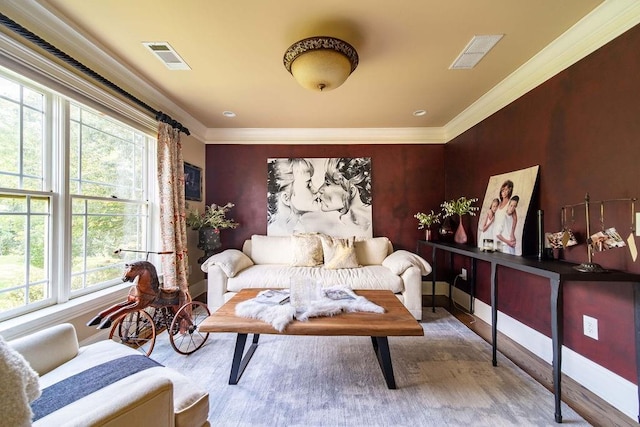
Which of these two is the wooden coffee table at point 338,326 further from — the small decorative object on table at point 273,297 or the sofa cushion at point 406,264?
the sofa cushion at point 406,264

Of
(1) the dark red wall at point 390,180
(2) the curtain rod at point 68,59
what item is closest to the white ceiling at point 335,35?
(2) the curtain rod at point 68,59

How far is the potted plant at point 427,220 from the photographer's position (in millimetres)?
3529

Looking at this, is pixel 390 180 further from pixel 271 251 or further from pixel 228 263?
pixel 228 263

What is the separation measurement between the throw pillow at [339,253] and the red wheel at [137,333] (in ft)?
6.23

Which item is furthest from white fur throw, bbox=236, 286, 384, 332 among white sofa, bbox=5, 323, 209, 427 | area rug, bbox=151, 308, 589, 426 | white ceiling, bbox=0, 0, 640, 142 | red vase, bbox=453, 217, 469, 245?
white ceiling, bbox=0, 0, 640, 142

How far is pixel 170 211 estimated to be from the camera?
2.73 m

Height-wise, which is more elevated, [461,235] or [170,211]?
[170,211]

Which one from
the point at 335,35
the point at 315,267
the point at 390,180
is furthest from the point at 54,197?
the point at 390,180

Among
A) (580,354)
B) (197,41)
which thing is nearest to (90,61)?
(197,41)

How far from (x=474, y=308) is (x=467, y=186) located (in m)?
1.50

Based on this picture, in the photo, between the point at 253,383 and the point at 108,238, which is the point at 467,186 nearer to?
the point at 253,383

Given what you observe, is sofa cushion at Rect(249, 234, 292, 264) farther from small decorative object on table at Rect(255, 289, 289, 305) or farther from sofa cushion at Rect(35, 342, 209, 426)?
sofa cushion at Rect(35, 342, 209, 426)

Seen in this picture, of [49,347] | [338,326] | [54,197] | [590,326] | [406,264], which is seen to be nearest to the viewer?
[49,347]

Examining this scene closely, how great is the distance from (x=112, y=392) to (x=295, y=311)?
1005 mm
